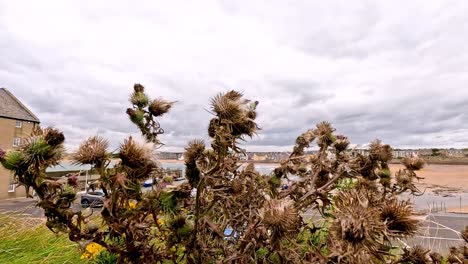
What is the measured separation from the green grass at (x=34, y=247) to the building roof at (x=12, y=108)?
4088cm

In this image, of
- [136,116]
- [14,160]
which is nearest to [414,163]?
[136,116]

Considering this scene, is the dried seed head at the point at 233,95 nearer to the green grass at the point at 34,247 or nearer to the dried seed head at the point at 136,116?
the dried seed head at the point at 136,116

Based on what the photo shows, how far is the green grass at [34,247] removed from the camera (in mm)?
3496

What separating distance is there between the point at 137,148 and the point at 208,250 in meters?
0.70

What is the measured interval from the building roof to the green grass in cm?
4088

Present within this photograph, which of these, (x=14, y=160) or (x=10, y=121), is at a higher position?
(x=10, y=121)

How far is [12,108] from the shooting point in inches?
1602

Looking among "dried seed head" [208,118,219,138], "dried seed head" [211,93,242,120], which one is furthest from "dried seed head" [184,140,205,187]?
"dried seed head" [211,93,242,120]

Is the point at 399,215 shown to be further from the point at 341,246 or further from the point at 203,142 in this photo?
the point at 203,142

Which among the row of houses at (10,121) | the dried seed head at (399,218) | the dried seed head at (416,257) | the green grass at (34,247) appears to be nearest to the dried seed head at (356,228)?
the dried seed head at (399,218)

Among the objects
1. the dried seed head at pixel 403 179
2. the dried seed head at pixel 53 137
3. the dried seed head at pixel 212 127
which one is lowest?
the dried seed head at pixel 403 179

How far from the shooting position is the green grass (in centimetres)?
350

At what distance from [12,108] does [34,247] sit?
44.6 m

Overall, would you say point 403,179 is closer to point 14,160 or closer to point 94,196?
point 94,196
